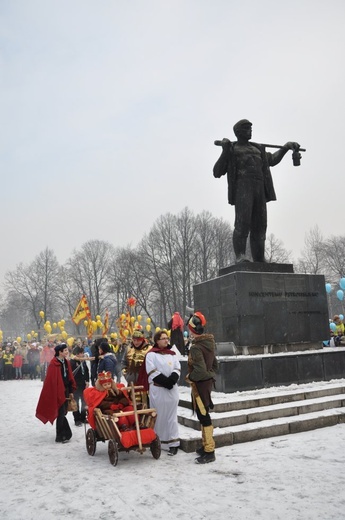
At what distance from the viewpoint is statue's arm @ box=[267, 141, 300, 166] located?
10.3m


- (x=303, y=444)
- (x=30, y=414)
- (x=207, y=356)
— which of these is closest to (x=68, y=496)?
(x=207, y=356)

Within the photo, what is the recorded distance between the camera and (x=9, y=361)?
2291 centimetres

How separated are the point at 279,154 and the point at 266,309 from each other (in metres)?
4.08

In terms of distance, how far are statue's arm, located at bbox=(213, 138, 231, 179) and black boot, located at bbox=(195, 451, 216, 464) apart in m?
6.66

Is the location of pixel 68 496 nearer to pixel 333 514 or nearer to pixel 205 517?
pixel 205 517

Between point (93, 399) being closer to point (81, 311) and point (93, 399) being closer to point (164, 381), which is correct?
point (164, 381)

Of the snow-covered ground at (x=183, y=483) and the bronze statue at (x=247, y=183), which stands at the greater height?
the bronze statue at (x=247, y=183)

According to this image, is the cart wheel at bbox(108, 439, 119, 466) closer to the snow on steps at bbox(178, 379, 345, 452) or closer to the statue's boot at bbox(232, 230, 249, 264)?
the snow on steps at bbox(178, 379, 345, 452)

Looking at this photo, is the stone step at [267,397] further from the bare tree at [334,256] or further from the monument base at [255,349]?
the bare tree at [334,256]

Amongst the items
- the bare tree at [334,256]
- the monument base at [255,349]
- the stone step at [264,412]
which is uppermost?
the bare tree at [334,256]

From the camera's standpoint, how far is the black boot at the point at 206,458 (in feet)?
17.3

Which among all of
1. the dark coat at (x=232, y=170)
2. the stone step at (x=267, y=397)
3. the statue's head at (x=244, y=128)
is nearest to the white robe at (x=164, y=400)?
the stone step at (x=267, y=397)

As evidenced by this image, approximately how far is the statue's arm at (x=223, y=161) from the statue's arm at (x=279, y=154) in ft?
4.12

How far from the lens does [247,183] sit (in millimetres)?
9828
